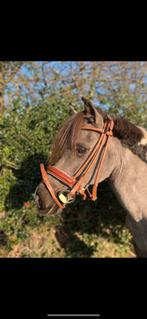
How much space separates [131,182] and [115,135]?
1.81ft

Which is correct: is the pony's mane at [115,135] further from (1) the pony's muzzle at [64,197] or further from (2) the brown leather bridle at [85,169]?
(1) the pony's muzzle at [64,197]

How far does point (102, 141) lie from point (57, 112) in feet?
7.80

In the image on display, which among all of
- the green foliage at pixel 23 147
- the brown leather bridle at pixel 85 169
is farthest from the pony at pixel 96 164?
the green foliage at pixel 23 147

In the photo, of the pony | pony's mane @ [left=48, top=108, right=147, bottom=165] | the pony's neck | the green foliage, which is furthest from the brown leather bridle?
the green foliage

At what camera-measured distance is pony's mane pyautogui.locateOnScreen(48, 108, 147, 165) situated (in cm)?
341

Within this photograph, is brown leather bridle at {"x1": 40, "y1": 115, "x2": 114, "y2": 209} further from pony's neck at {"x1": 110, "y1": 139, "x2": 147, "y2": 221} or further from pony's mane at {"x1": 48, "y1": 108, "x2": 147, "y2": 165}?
pony's neck at {"x1": 110, "y1": 139, "x2": 147, "y2": 221}

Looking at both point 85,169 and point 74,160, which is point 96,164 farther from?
point 74,160

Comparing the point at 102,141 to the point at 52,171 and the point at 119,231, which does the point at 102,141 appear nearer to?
the point at 52,171

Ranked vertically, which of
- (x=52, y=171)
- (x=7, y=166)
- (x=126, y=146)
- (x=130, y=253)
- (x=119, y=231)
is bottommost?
(x=130, y=253)

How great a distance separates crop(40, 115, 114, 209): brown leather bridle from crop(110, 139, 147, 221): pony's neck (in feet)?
0.75

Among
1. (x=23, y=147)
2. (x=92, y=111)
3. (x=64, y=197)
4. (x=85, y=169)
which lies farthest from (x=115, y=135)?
(x=23, y=147)

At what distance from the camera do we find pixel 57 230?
6203mm
